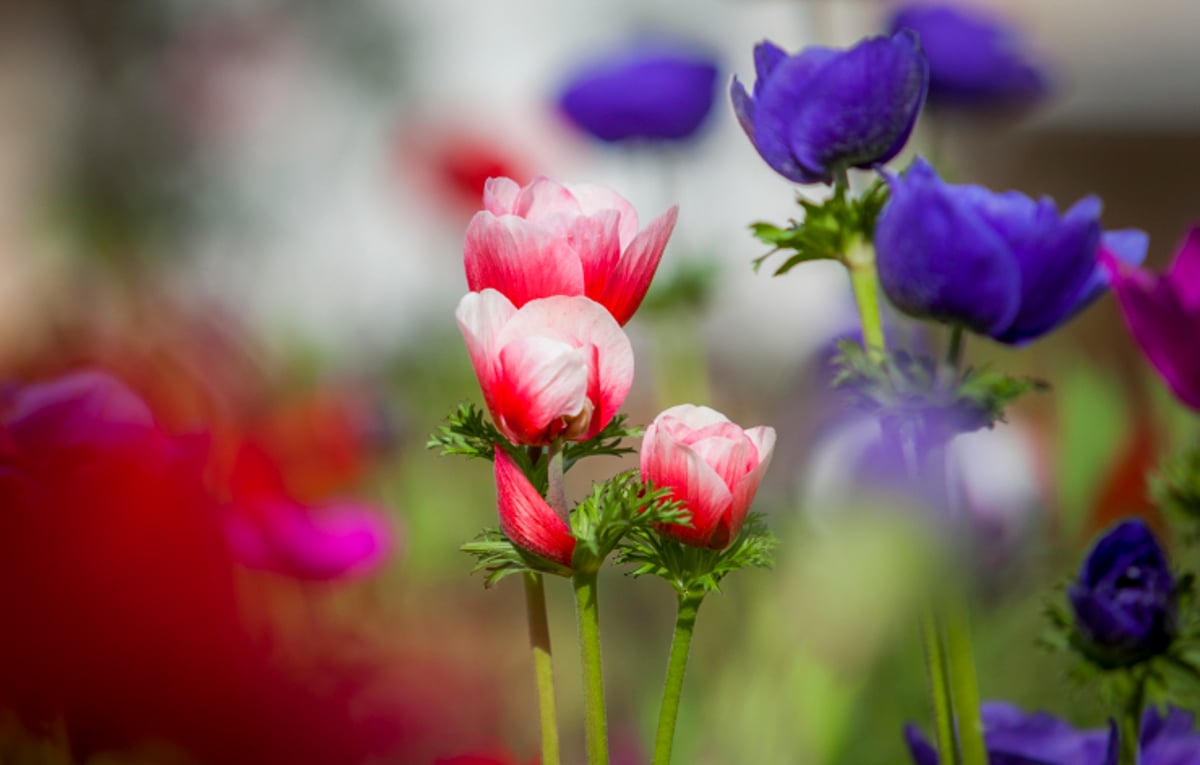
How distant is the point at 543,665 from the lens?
0.21 meters

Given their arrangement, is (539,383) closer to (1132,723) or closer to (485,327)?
(485,327)

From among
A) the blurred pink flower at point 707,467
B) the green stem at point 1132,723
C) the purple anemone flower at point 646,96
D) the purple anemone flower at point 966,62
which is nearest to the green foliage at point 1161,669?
the green stem at point 1132,723

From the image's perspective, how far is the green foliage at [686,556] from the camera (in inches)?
8.1

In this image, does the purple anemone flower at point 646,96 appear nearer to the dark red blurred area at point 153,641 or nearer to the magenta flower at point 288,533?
the magenta flower at point 288,533

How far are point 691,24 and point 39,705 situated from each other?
2.51 m

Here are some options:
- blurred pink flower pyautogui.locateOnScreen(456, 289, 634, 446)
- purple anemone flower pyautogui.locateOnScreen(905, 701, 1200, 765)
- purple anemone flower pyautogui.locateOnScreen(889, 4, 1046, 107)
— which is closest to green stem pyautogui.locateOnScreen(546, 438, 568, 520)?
blurred pink flower pyautogui.locateOnScreen(456, 289, 634, 446)

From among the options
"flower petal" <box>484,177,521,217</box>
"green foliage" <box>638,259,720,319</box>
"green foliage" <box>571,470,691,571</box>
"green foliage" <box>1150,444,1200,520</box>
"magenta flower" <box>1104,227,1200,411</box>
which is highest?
"green foliage" <box>638,259,720,319</box>

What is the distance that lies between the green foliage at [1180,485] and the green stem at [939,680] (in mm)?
109

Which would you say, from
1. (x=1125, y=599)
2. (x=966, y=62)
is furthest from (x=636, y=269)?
(x=966, y=62)

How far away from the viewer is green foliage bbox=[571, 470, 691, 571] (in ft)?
0.64

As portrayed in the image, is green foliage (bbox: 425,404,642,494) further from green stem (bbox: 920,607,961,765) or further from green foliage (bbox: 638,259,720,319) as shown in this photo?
green foliage (bbox: 638,259,720,319)

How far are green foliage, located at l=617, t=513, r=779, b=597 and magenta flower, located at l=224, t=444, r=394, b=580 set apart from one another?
2.9 inches

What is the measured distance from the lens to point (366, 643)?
0.78ft

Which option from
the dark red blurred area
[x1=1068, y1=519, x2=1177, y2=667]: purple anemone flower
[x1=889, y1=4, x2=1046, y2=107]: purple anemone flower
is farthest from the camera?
[x1=889, y1=4, x2=1046, y2=107]: purple anemone flower
